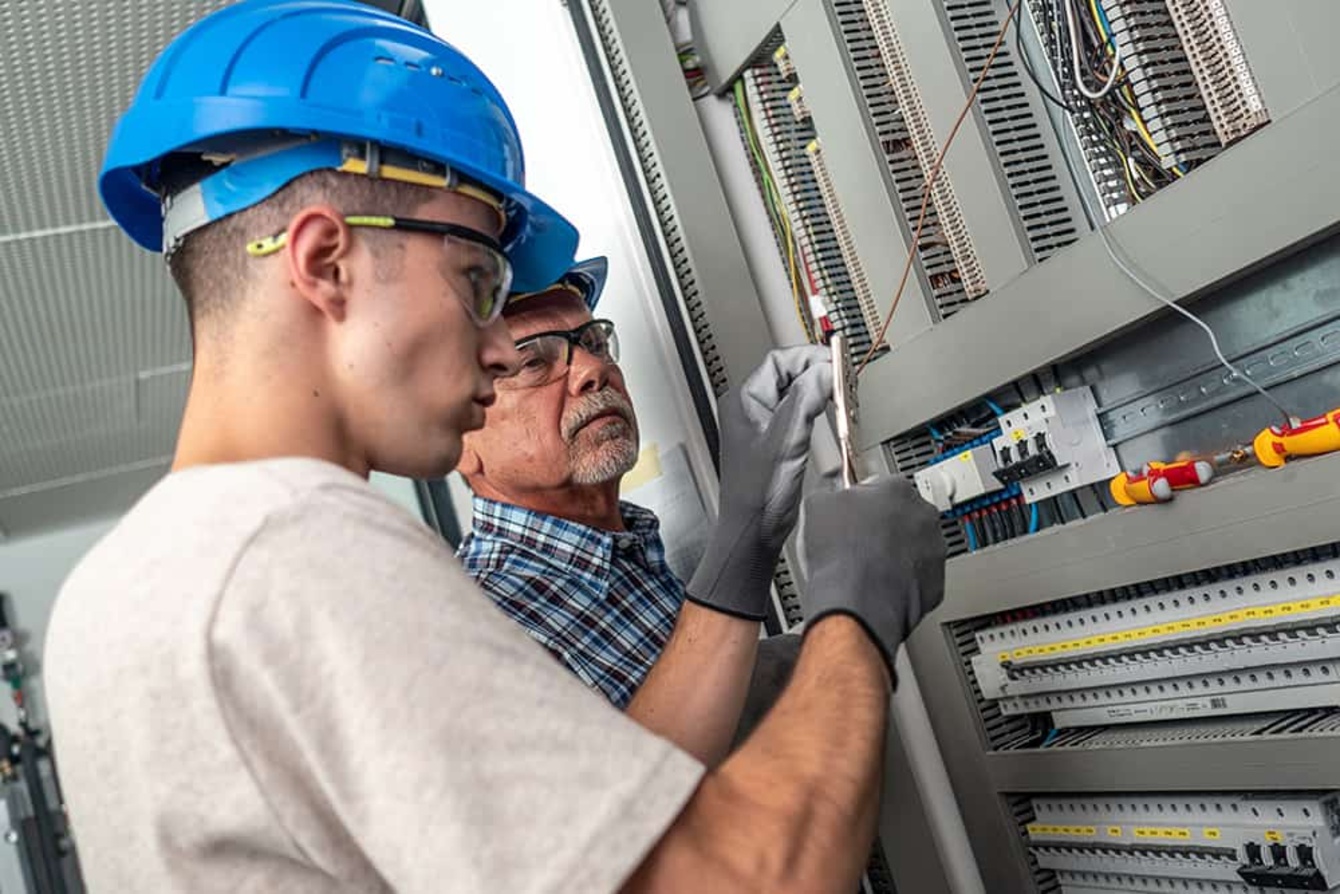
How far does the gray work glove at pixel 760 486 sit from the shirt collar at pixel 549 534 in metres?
0.17

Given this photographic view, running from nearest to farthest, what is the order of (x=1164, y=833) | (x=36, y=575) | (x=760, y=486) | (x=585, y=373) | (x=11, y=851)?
(x=1164, y=833) → (x=760, y=486) → (x=585, y=373) → (x=11, y=851) → (x=36, y=575)

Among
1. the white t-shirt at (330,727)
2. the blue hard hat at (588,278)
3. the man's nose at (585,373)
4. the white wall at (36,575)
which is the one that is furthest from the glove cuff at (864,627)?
the white wall at (36,575)

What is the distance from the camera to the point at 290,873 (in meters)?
0.75

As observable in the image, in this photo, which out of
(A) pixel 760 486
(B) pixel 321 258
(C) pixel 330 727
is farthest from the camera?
(A) pixel 760 486

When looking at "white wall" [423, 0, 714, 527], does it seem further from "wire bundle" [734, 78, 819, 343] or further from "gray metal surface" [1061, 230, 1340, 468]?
"gray metal surface" [1061, 230, 1340, 468]

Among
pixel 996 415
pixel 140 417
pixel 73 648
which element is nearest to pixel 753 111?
pixel 996 415

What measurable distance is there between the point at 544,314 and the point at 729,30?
1.73 feet

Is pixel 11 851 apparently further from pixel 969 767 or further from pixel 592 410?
pixel 969 767

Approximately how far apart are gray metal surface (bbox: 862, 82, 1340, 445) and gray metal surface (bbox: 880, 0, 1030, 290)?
0.17 feet

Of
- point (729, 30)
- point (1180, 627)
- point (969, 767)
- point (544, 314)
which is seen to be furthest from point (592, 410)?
point (1180, 627)

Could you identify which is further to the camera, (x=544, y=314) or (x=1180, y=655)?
(x=544, y=314)

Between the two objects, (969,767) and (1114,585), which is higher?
(1114,585)

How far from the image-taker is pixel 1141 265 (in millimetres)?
1210

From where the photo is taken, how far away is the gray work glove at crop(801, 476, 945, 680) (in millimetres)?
1066
